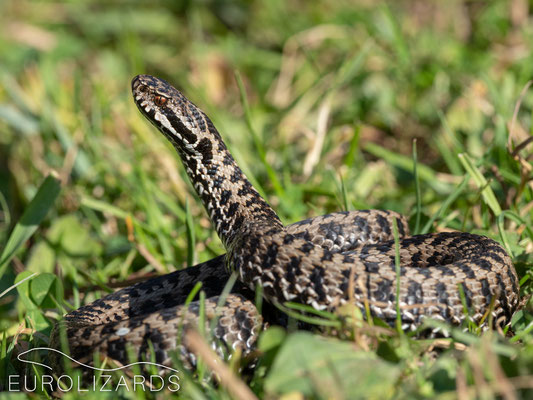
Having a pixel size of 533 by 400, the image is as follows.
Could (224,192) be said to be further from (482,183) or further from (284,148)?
(284,148)

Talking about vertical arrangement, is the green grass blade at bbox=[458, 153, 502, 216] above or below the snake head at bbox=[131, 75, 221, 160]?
below

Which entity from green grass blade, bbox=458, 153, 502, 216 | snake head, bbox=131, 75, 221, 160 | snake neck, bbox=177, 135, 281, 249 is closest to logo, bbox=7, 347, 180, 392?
snake neck, bbox=177, 135, 281, 249

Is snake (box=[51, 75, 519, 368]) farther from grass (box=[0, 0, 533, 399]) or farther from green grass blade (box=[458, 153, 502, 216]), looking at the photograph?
green grass blade (box=[458, 153, 502, 216])

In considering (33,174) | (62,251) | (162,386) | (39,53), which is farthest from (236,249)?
(39,53)

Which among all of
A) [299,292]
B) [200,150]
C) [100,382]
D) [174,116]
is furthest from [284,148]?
[100,382]

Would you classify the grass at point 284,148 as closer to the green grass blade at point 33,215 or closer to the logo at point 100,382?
the green grass blade at point 33,215
